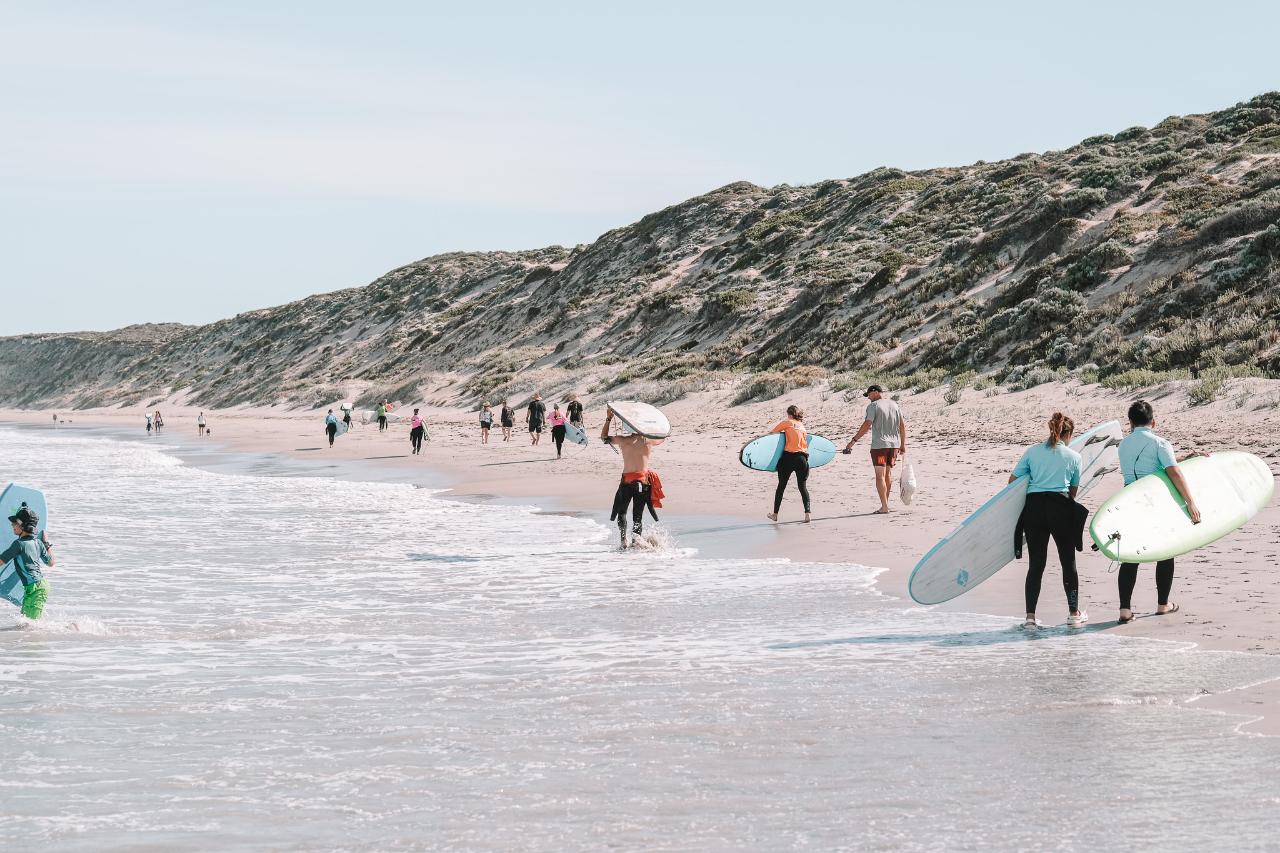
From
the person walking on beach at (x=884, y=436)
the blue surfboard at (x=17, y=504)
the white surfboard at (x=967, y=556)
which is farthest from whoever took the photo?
the person walking on beach at (x=884, y=436)

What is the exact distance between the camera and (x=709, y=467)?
21109 millimetres

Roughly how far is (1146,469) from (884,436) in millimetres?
6464

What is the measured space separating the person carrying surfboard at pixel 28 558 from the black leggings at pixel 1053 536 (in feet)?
23.5

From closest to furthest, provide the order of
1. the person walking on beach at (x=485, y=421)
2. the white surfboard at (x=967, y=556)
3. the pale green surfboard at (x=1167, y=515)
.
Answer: the pale green surfboard at (x=1167, y=515) < the white surfboard at (x=967, y=556) < the person walking on beach at (x=485, y=421)

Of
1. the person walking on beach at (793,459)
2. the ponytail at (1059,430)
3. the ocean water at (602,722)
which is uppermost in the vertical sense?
the ponytail at (1059,430)

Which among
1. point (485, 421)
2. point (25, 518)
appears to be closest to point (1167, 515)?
point (25, 518)

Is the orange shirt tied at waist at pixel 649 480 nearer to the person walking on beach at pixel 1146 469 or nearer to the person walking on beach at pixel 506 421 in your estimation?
the person walking on beach at pixel 1146 469

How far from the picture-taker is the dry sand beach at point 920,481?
332 inches

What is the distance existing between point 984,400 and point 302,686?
834 inches

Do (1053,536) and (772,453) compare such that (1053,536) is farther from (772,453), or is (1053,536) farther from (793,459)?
(772,453)

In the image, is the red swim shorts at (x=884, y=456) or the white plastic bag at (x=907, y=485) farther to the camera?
the red swim shorts at (x=884, y=456)

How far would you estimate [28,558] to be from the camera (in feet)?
29.4

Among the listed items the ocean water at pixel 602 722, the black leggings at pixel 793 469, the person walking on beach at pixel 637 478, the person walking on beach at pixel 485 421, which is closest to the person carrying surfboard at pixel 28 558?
the ocean water at pixel 602 722

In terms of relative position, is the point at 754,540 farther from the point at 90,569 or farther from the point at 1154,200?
the point at 1154,200
